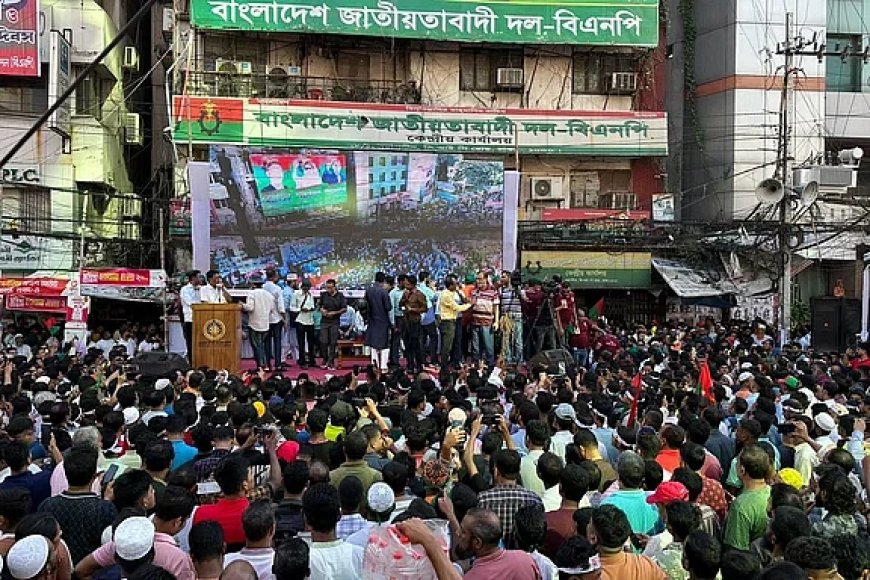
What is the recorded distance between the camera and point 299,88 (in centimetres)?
2473

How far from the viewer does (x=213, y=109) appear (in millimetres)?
23016

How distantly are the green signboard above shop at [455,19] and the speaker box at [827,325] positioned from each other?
407 inches

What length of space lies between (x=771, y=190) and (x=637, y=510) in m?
16.9

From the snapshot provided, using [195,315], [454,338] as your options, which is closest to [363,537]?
[195,315]

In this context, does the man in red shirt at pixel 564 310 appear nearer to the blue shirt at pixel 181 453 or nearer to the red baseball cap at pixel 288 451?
the red baseball cap at pixel 288 451

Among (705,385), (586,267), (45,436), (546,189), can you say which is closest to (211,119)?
(546,189)

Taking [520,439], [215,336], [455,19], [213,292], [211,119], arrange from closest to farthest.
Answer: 1. [520,439]
2. [215,336]
3. [213,292]
4. [211,119]
5. [455,19]

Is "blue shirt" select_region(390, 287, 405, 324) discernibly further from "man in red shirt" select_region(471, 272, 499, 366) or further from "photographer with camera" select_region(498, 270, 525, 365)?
"photographer with camera" select_region(498, 270, 525, 365)

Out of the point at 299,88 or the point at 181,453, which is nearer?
the point at 181,453

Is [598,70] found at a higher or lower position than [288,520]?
higher

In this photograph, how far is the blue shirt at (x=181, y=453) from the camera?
Answer: 6.00 metres

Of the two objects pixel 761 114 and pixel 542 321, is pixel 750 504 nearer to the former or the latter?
pixel 542 321

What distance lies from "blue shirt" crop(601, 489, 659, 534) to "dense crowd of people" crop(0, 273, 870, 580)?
12 millimetres

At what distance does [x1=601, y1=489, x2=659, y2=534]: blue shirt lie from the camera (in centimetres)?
491
